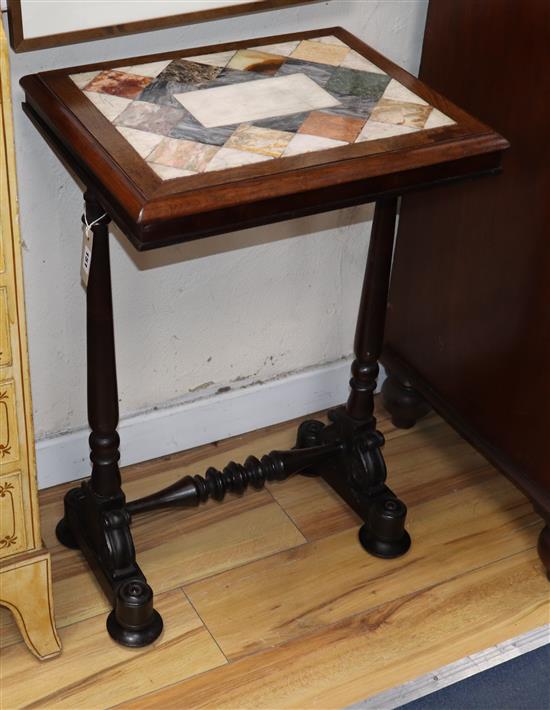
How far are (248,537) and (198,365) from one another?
444 millimetres

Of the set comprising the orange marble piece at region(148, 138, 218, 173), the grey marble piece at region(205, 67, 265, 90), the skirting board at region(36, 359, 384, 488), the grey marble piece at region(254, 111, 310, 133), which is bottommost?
the skirting board at region(36, 359, 384, 488)

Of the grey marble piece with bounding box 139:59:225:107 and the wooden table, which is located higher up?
the grey marble piece with bounding box 139:59:225:107

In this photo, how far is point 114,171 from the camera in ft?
5.88

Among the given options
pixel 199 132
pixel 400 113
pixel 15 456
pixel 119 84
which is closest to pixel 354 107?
pixel 400 113

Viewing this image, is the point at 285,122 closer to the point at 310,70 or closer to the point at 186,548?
the point at 310,70

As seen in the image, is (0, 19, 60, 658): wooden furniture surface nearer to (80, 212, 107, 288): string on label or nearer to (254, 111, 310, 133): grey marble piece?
(80, 212, 107, 288): string on label

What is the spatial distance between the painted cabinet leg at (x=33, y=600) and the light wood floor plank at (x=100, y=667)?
45 millimetres

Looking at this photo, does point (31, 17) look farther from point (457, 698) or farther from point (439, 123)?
point (457, 698)

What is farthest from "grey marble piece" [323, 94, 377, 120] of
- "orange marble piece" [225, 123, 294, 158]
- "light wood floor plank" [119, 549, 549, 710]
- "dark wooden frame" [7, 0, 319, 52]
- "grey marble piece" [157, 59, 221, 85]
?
"light wood floor plank" [119, 549, 549, 710]

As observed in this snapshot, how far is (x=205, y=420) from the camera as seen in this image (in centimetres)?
281

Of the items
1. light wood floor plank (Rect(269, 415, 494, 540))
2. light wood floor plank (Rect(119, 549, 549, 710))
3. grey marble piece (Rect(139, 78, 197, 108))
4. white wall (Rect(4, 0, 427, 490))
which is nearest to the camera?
grey marble piece (Rect(139, 78, 197, 108))

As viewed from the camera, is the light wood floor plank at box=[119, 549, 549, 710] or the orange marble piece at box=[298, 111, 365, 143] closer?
the orange marble piece at box=[298, 111, 365, 143]

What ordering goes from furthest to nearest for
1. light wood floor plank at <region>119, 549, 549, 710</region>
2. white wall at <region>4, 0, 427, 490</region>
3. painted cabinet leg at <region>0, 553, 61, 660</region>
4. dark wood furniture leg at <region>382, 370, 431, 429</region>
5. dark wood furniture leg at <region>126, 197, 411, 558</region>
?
dark wood furniture leg at <region>382, 370, 431, 429</region> → dark wood furniture leg at <region>126, 197, 411, 558</region> → white wall at <region>4, 0, 427, 490</region> → light wood floor plank at <region>119, 549, 549, 710</region> → painted cabinet leg at <region>0, 553, 61, 660</region>

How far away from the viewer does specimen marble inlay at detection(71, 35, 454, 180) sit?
1.86 m
